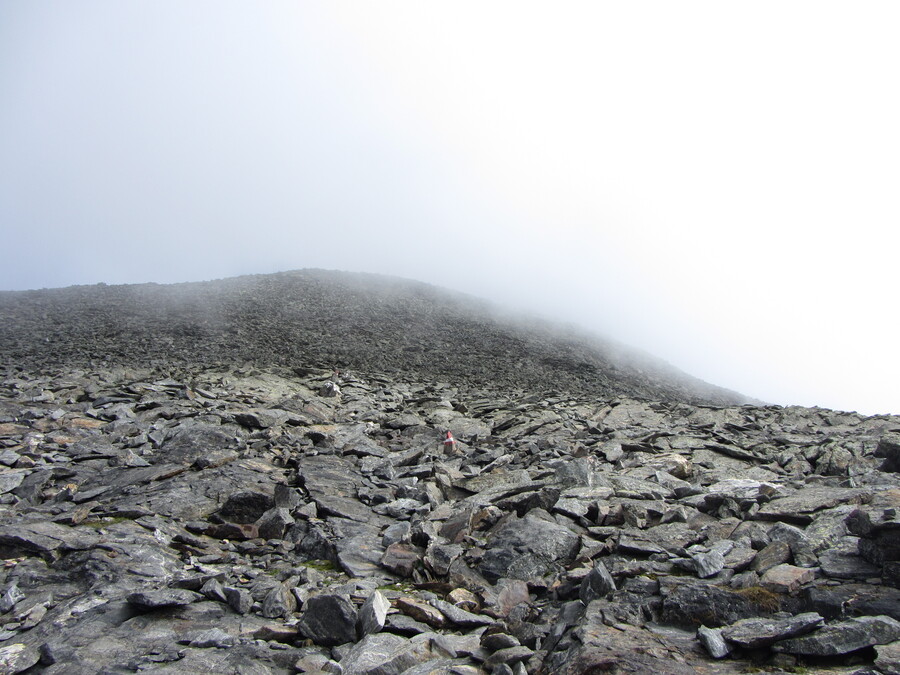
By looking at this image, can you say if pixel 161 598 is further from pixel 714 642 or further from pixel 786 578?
pixel 786 578

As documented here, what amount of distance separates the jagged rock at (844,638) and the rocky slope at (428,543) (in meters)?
0.02

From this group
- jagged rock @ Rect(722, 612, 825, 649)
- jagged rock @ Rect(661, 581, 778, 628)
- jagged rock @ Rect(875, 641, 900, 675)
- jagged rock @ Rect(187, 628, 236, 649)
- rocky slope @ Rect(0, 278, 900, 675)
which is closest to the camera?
jagged rock @ Rect(875, 641, 900, 675)

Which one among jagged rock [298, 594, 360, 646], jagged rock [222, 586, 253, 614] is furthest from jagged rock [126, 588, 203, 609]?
jagged rock [298, 594, 360, 646]

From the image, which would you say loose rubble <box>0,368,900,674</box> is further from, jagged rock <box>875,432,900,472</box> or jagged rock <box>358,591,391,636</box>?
jagged rock <box>875,432,900,472</box>

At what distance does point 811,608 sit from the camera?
21.4 feet

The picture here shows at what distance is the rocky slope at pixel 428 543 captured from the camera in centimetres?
643

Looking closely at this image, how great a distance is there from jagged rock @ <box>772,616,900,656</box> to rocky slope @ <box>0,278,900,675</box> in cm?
2

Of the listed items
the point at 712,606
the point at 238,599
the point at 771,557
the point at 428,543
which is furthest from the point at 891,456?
the point at 238,599

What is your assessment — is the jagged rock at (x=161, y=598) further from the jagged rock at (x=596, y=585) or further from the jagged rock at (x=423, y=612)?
the jagged rock at (x=596, y=585)

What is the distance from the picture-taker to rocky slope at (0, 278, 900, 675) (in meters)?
6.43

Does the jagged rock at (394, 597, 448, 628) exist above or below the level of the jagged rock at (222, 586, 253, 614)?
above

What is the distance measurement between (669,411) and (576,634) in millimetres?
20373

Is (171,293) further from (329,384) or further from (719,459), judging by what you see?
(719,459)

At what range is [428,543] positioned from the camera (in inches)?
404
